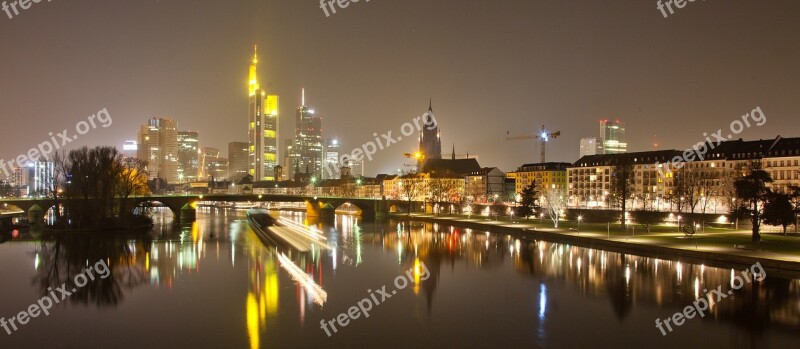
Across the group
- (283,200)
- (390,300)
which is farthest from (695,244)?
(283,200)

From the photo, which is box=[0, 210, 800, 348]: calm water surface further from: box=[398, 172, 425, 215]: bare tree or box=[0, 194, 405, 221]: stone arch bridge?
box=[398, 172, 425, 215]: bare tree

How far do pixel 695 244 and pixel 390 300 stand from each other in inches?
1118

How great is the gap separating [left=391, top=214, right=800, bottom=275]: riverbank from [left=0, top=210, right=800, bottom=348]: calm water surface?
1.64 m

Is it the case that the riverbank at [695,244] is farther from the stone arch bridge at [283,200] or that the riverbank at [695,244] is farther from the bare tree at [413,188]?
the bare tree at [413,188]

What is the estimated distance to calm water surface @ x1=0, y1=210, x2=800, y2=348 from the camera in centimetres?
2414

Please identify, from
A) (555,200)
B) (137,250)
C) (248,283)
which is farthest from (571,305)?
(555,200)

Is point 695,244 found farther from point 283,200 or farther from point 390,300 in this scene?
point 283,200

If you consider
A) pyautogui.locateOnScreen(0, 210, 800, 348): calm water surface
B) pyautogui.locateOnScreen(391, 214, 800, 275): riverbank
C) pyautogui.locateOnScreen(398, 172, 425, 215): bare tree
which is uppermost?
pyautogui.locateOnScreen(398, 172, 425, 215): bare tree

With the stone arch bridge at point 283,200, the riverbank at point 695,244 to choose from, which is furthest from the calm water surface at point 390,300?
the stone arch bridge at point 283,200

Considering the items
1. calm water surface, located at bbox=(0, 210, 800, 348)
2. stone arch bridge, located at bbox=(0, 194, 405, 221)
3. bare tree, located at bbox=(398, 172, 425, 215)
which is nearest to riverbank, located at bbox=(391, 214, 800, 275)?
calm water surface, located at bbox=(0, 210, 800, 348)

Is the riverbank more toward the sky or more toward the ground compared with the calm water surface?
more toward the sky

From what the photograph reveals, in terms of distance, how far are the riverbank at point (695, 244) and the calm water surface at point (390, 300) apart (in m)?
1.64

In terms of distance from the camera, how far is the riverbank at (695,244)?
128 ft

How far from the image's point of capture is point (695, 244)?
1829 inches
